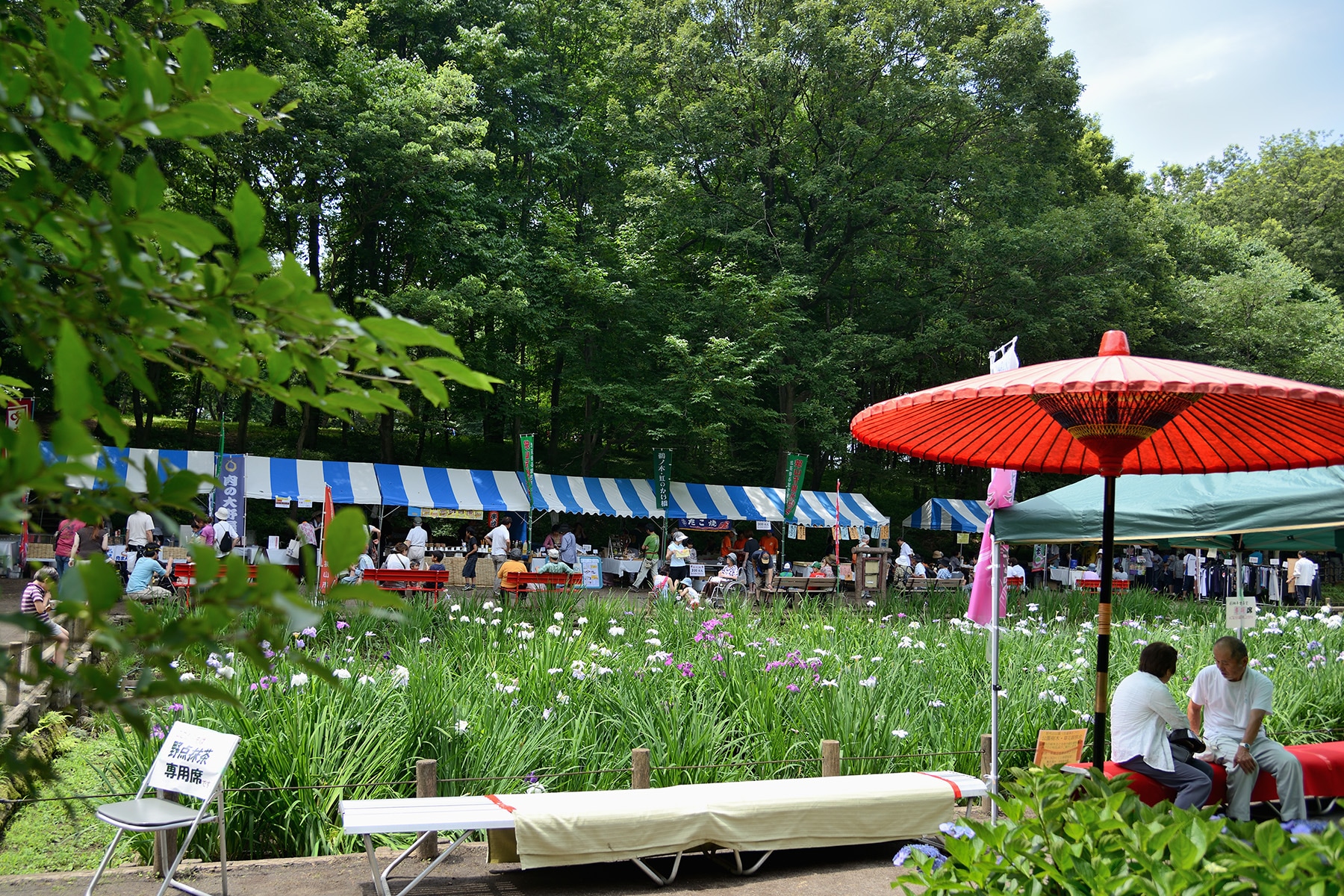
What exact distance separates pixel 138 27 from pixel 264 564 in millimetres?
18613

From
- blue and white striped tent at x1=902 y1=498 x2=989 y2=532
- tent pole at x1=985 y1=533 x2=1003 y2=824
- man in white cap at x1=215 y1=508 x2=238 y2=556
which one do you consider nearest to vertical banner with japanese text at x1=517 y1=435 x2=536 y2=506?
man in white cap at x1=215 y1=508 x2=238 y2=556

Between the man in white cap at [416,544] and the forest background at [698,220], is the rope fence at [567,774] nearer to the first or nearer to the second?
the man in white cap at [416,544]

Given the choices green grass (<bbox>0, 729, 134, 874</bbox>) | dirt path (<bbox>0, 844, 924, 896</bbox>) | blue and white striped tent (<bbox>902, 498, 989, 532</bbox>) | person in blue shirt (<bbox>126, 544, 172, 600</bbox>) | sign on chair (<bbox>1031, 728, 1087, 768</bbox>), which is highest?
blue and white striped tent (<bbox>902, 498, 989, 532</bbox>)

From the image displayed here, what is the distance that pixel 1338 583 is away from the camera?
31.0 metres

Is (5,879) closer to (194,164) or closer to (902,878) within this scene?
(902,878)

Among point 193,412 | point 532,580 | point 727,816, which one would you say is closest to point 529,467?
point 532,580

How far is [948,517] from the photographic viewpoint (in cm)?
2908

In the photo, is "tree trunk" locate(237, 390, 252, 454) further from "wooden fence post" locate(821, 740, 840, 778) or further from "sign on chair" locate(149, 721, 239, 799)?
"wooden fence post" locate(821, 740, 840, 778)

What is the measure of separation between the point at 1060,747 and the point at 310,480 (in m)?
17.9

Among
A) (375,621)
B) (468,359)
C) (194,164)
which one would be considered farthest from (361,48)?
(375,621)

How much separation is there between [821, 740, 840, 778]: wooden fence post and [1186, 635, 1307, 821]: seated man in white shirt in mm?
2132

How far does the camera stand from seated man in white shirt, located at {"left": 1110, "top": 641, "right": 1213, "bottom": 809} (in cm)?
523

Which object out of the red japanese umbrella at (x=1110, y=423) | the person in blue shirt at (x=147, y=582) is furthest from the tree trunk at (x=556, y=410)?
the red japanese umbrella at (x=1110, y=423)

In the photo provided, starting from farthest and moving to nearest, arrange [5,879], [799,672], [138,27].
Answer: [138,27] → [799,672] → [5,879]
